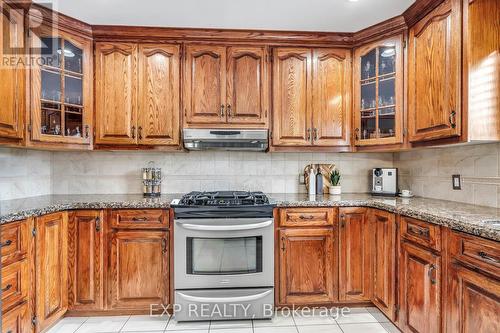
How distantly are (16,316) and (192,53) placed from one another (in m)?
2.26

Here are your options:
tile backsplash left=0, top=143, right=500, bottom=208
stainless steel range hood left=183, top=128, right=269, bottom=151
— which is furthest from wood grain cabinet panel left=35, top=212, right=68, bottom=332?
stainless steel range hood left=183, top=128, right=269, bottom=151

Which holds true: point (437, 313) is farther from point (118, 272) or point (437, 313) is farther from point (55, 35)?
point (55, 35)

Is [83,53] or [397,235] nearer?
[397,235]

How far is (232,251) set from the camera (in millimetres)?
2332

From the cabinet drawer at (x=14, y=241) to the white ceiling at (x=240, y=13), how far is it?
161 cm

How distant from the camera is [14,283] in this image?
1830mm

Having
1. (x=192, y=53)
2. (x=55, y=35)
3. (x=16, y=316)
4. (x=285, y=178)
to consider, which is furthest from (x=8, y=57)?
(x=285, y=178)

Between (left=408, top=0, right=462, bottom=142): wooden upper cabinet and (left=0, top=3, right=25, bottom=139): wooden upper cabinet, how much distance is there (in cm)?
291

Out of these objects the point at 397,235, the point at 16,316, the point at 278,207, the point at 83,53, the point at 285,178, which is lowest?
the point at 16,316

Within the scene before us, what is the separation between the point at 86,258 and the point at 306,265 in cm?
172

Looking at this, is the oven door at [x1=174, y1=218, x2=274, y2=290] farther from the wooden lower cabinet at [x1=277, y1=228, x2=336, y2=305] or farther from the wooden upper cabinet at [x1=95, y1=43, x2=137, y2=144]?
the wooden upper cabinet at [x1=95, y1=43, x2=137, y2=144]

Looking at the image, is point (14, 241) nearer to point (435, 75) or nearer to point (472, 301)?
point (472, 301)

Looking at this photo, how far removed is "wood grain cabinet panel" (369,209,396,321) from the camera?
7.07ft

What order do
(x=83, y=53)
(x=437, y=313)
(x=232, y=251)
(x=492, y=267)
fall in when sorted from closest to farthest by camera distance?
(x=492, y=267), (x=437, y=313), (x=232, y=251), (x=83, y=53)
